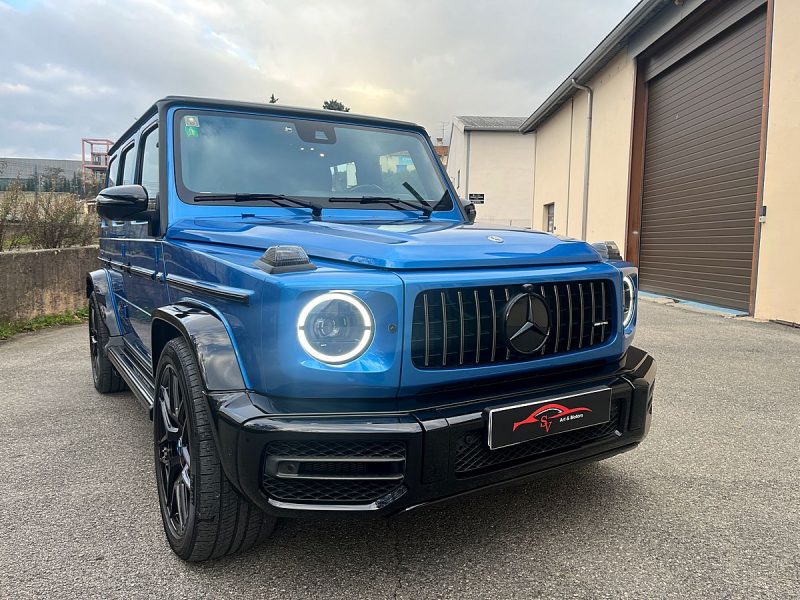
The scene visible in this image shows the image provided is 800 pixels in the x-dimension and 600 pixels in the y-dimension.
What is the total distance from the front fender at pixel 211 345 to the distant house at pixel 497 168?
29.1 meters

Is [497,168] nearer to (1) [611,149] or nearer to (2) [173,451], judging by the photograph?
(1) [611,149]

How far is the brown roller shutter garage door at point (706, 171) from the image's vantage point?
859 centimetres

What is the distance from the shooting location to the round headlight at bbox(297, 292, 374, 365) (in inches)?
72.2

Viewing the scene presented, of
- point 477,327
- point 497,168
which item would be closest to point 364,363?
point 477,327

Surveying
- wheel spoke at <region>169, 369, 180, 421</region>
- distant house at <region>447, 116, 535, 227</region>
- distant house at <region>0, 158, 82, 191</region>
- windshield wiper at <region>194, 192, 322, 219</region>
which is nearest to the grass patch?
distant house at <region>0, 158, 82, 191</region>

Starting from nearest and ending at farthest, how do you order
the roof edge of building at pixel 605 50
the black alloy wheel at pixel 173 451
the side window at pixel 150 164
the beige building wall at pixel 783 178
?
the black alloy wheel at pixel 173 451 → the side window at pixel 150 164 → the beige building wall at pixel 783 178 → the roof edge of building at pixel 605 50

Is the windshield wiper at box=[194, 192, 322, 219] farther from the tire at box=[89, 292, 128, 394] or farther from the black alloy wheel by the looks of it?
the tire at box=[89, 292, 128, 394]

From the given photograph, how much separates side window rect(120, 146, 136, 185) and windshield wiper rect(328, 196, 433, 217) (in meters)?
1.59

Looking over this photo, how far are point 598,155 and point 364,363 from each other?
13569 mm

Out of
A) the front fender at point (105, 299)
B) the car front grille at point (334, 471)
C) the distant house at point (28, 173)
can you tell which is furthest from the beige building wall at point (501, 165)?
the car front grille at point (334, 471)

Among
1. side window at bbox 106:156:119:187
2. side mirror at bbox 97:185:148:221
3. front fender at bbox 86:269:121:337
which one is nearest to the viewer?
side mirror at bbox 97:185:148:221

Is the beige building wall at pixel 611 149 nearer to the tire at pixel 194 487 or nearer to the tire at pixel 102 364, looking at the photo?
the tire at pixel 102 364

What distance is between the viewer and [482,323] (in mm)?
2018

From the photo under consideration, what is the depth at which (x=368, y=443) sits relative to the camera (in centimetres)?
178
